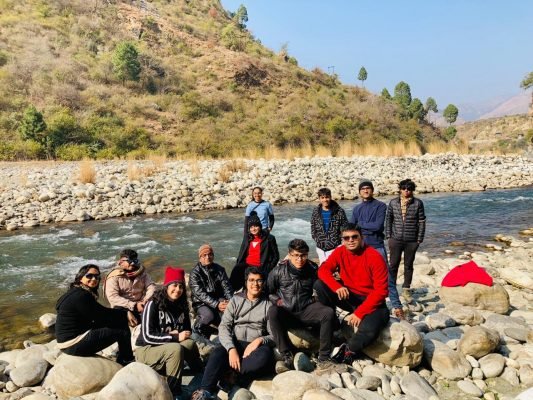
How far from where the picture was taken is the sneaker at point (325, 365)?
3.52 metres

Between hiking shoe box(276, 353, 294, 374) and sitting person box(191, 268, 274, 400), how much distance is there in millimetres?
66

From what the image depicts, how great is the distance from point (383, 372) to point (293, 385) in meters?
0.88

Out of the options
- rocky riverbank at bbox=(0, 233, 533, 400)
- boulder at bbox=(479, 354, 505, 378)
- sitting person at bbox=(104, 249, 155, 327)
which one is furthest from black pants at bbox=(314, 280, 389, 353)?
sitting person at bbox=(104, 249, 155, 327)

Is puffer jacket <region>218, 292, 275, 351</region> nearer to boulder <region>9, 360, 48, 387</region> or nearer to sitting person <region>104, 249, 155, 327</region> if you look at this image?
sitting person <region>104, 249, 155, 327</region>

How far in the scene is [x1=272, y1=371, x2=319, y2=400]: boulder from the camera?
3070 mm

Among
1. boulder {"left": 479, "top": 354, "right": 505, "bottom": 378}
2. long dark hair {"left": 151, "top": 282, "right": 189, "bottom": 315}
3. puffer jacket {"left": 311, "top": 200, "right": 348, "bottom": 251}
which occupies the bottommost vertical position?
boulder {"left": 479, "top": 354, "right": 505, "bottom": 378}

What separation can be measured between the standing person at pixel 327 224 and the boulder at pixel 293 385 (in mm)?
2060

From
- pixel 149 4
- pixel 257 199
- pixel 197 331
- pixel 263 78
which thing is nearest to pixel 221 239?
pixel 257 199

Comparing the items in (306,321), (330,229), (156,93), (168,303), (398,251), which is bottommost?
(306,321)

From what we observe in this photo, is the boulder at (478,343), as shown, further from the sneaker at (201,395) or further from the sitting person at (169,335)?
the sitting person at (169,335)

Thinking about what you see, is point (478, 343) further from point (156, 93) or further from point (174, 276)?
point (156, 93)

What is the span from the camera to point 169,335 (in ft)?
11.3

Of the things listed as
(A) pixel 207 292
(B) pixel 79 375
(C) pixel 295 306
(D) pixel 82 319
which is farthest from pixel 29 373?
(C) pixel 295 306

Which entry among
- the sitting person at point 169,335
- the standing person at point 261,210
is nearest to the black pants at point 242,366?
the sitting person at point 169,335
